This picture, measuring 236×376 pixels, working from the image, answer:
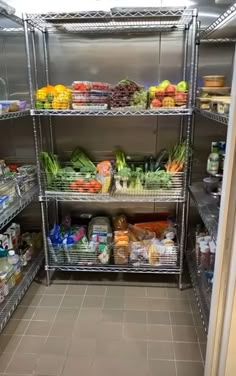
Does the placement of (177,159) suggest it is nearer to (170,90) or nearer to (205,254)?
(170,90)

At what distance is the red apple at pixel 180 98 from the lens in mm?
1630

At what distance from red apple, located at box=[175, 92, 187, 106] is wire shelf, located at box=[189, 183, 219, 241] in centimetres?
53

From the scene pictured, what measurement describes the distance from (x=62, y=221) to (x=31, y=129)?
64cm

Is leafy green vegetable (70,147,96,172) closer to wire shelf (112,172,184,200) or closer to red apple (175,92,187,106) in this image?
wire shelf (112,172,184,200)

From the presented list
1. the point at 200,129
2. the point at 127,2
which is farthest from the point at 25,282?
the point at 127,2

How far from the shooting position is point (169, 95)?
1.65 metres

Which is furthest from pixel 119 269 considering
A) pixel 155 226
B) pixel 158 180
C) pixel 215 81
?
pixel 215 81

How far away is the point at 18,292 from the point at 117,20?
5.02 feet

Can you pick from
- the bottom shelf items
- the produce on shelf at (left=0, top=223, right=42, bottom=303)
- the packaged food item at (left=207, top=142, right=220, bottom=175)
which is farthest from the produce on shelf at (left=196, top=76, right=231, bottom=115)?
the produce on shelf at (left=0, top=223, right=42, bottom=303)

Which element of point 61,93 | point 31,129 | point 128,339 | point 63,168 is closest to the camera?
point 128,339

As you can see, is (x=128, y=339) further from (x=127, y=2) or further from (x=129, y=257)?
(x=127, y=2)

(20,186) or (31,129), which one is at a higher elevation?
(31,129)

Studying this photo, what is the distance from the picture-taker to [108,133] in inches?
80.0

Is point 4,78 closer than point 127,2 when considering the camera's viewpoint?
No
